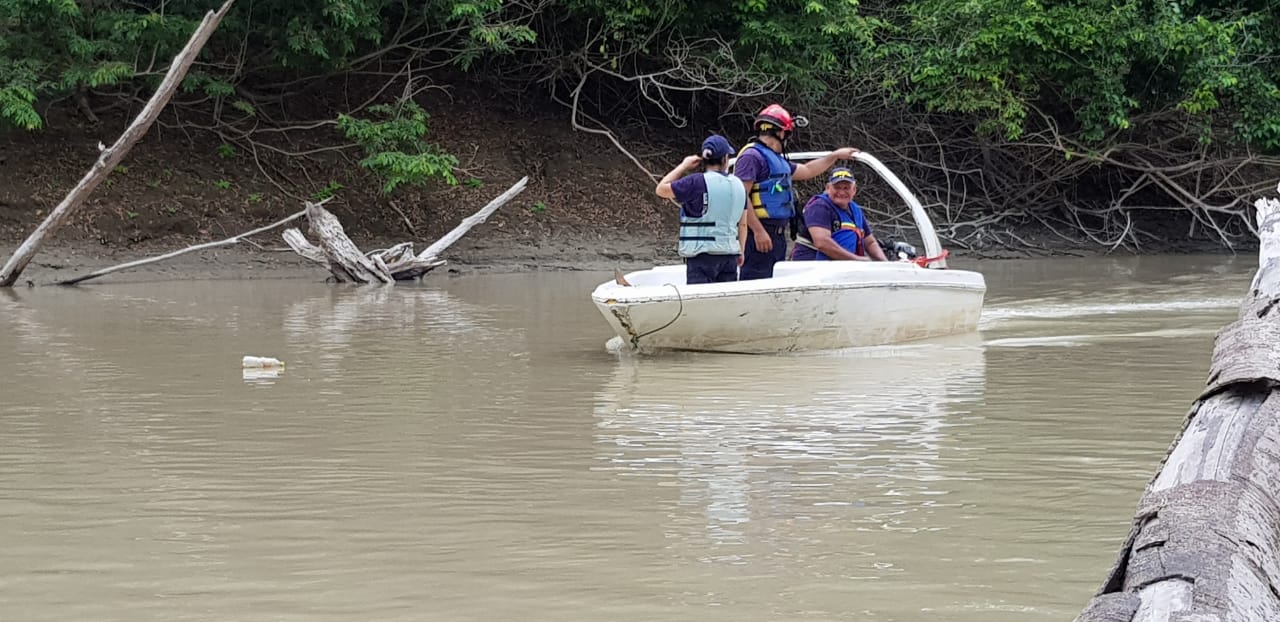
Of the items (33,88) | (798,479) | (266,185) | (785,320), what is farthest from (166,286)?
(798,479)

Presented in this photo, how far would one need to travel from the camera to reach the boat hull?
9.73 metres

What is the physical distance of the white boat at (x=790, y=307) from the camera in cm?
973

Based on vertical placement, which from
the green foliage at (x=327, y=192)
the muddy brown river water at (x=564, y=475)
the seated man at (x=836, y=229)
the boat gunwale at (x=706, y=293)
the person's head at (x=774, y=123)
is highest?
the person's head at (x=774, y=123)

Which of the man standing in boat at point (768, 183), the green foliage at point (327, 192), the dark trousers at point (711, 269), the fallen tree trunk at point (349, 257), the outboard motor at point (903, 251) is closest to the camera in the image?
the dark trousers at point (711, 269)

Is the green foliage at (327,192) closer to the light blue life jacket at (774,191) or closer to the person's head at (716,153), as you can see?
the light blue life jacket at (774,191)

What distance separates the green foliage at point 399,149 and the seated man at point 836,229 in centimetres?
843

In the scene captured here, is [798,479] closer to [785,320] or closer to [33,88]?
[785,320]

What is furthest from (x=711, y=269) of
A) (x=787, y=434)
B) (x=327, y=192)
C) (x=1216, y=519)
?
(x=327, y=192)

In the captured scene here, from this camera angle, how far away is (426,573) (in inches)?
179

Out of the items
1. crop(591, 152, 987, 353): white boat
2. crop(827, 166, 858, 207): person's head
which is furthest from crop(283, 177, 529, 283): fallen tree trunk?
crop(827, 166, 858, 207): person's head

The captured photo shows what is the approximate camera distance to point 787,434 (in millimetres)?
6992

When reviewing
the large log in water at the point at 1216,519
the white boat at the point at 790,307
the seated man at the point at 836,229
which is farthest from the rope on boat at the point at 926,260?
the large log in water at the point at 1216,519

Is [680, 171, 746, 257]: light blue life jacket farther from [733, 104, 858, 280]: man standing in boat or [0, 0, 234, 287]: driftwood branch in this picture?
[0, 0, 234, 287]: driftwood branch

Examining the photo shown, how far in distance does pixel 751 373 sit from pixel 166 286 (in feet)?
31.6
